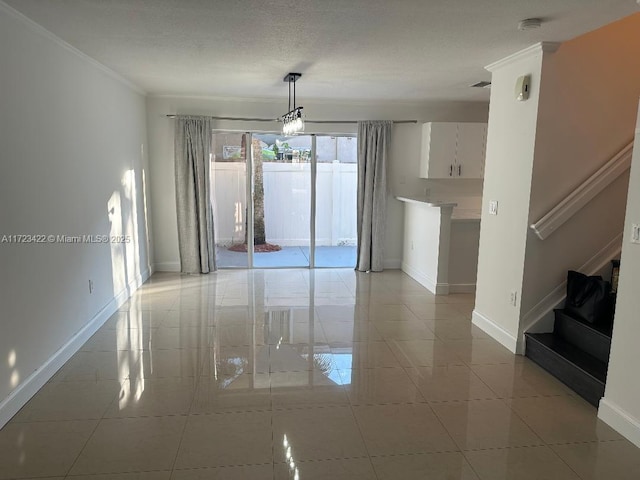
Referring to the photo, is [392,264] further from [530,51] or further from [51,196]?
[51,196]

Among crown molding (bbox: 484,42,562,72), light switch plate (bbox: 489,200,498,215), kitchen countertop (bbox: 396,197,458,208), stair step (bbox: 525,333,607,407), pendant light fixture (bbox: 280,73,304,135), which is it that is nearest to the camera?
stair step (bbox: 525,333,607,407)

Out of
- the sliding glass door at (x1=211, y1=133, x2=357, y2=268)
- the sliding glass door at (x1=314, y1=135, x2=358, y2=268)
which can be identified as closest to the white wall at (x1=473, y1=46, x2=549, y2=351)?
the sliding glass door at (x1=314, y1=135, x2=358, y2=268)

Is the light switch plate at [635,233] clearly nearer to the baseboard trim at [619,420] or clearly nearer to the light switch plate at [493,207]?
the baseboard trim at [619,420]

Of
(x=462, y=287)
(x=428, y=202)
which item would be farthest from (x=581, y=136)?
(x=462, y=287)

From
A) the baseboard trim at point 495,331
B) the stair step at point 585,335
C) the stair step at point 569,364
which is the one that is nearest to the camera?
the stair step at point 569,364

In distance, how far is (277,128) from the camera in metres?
6.46

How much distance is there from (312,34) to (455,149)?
365 centimetres

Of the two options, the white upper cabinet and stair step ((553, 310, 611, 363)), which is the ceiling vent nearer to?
stair step ((553, 310, 611, 363))

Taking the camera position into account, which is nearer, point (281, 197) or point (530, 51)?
point (530, 51)

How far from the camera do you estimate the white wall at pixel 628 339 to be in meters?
2.56

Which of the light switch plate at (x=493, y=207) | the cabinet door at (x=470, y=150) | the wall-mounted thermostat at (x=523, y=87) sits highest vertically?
the wall-mounted thermostat at (x=523, y=87)

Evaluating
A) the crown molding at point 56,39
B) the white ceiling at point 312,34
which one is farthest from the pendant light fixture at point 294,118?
the crown molding at point 56,39

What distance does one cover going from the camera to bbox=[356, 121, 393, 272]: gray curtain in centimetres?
651

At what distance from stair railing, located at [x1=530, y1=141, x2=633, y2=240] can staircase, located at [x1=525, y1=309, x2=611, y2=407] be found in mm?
716
